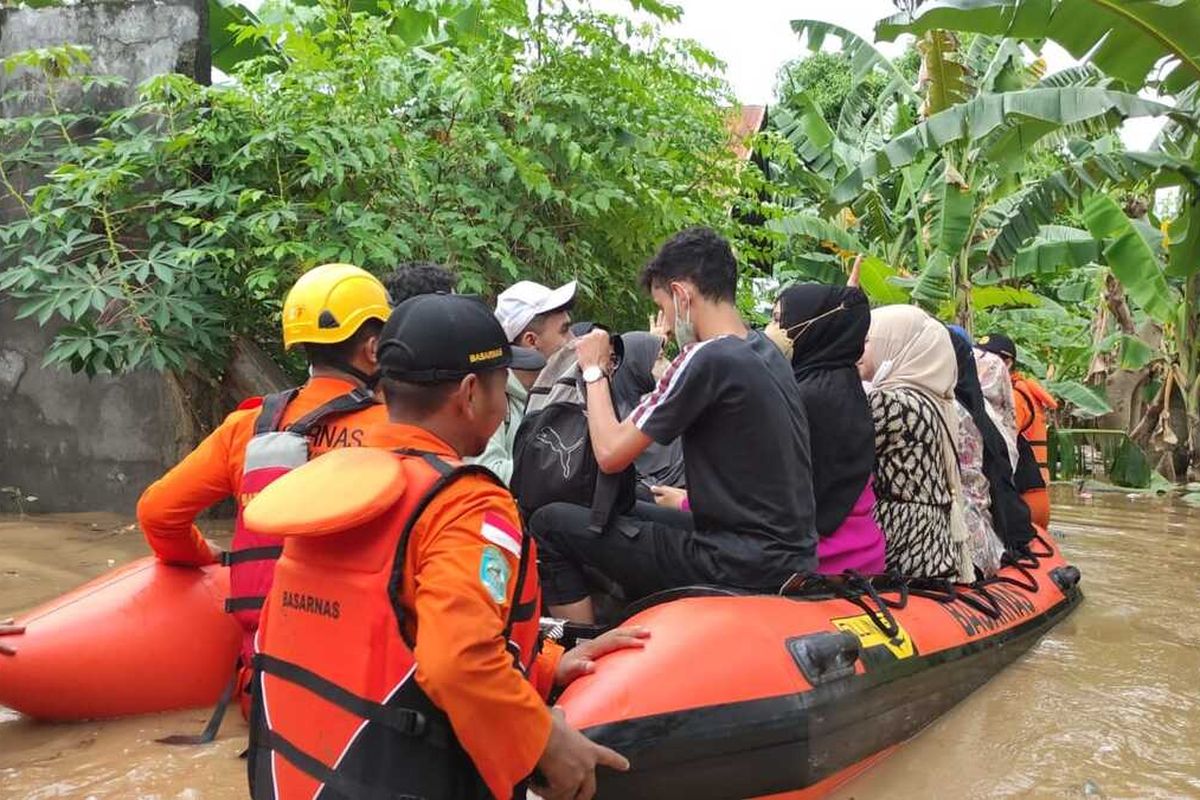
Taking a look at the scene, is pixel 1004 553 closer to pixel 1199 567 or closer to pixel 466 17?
pixel 1199 567

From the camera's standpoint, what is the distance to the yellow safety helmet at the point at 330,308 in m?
2.96

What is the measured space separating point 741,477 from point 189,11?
532 centimetres

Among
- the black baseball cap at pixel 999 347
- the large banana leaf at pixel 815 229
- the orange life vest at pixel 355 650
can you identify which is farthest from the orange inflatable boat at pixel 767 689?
the large banana leaf at pixel 815 229

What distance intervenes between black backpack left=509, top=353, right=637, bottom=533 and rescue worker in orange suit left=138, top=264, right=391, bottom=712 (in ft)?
2.06

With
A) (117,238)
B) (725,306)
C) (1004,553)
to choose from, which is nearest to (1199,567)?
(1004,553)

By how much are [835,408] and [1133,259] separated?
7.65 meters

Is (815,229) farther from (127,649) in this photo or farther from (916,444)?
(127,649)

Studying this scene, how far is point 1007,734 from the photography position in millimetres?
3689

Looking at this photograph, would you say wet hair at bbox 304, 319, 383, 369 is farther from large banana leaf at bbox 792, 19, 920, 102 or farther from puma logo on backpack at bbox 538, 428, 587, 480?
large banana leaf at bbox 792, 19, 920, 102

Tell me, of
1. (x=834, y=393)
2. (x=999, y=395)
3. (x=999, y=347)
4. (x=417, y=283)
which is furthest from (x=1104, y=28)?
(x=417, y=283)

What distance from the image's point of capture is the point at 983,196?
10.6 metres

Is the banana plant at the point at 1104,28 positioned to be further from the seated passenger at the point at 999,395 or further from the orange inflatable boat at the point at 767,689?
the orange inflatable boat at the point at 767,689

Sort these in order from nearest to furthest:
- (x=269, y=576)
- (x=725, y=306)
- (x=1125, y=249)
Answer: (x=269, y=576) < (x=725, y=306) < (x=1125, y=249)

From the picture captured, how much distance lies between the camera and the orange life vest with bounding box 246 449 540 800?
175cm
